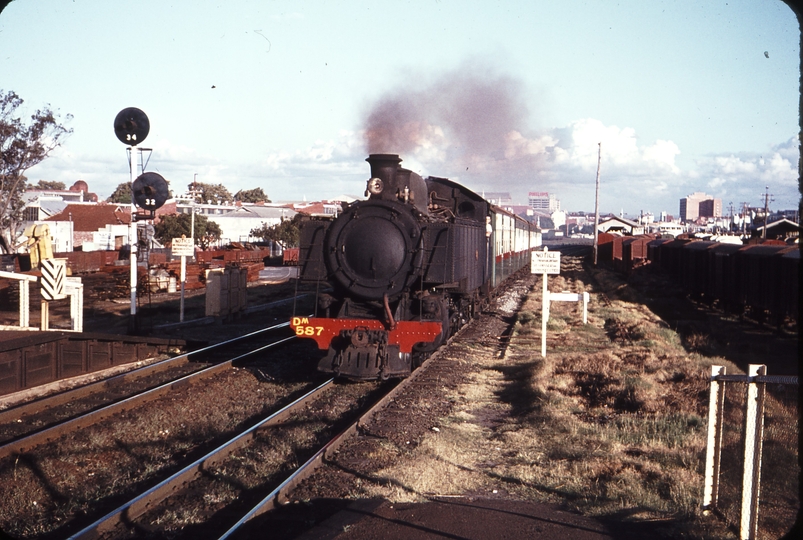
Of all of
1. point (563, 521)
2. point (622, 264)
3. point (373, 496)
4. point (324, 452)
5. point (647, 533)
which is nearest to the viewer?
point (647, 533)

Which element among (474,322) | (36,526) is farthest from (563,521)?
(474,322)

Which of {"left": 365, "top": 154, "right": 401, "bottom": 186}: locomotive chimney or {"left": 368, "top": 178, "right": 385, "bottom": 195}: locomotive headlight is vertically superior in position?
{"left": 365, "top": 154, "right": 401, "bottom": 186}: locomotive chimney

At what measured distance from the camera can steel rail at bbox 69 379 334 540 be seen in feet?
18.1

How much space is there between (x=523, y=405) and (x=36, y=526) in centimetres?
667

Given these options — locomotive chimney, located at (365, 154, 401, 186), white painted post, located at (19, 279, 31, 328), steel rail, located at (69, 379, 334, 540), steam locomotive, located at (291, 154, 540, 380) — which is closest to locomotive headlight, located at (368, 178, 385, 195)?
steam locomotive, located at (291, 154, 540, 380)

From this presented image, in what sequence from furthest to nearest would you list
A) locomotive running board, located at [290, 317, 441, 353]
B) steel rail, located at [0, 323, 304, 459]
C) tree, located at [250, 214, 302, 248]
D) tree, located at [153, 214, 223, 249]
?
tree, located at [250, 214, 302, 248], tree, located at [153, 214, 223, 249], locomotive running board, located at [290, 317, 441, 353], steel rail, located at [0, 323, 304, 459]

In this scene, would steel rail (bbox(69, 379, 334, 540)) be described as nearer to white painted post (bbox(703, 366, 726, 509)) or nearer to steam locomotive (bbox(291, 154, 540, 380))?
steam locomotive (bbox(291, 154, 540, 380))

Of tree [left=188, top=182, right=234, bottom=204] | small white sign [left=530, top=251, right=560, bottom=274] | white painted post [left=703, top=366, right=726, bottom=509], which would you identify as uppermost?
tree [left=188, top=182, right=234, bottom=204]

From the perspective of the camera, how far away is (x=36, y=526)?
19.2ft

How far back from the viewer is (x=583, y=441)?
8250 millimetres

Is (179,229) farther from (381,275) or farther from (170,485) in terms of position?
(170,485)

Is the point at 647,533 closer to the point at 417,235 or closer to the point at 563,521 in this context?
the point at 563,521

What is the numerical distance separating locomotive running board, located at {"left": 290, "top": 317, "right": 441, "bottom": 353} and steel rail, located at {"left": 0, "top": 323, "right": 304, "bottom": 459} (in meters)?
2.12

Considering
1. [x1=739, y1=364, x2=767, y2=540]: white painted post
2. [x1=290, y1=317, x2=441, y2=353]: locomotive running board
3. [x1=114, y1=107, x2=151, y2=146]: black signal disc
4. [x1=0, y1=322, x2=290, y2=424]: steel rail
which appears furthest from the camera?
[x1=114, y1=107, x2=151, y2=146]: black signal disc
